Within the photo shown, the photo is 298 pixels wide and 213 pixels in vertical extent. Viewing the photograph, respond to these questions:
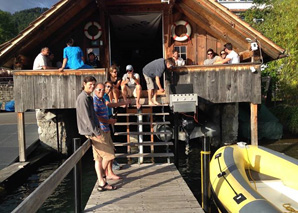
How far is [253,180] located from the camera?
5.81m

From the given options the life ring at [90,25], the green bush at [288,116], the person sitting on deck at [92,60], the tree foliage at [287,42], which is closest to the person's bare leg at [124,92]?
the person sitting on deck at [92,60]

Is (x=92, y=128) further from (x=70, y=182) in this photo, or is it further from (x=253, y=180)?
(x=70, y=182)

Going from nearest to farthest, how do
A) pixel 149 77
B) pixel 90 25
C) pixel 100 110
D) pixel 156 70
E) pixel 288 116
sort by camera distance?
pixel 100 110, pixel 156 70, pixel 149 77, pixel 90 25, pixel 288 116

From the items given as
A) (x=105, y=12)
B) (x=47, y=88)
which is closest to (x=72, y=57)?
(x=47, y=88)

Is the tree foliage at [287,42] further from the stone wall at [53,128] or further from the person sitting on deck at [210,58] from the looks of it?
the stone wall at [53,128]

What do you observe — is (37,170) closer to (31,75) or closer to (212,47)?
(31,75)

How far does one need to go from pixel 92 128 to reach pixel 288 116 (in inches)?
524

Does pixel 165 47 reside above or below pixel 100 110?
above

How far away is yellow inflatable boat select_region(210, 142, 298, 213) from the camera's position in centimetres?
420

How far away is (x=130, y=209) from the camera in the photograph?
4.38m

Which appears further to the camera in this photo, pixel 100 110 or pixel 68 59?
pixel 68 59

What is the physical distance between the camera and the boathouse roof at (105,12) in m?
8.94

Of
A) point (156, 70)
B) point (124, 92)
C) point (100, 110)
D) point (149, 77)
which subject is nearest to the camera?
point (100, 110)

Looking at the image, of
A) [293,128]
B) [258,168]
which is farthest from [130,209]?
[293,128]
